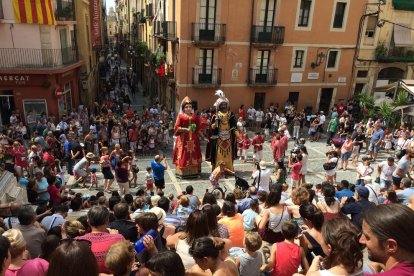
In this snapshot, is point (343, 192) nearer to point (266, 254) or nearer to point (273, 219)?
point (273, 219)

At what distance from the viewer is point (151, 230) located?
431 centimetres

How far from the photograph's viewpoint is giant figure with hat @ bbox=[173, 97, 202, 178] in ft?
36.6

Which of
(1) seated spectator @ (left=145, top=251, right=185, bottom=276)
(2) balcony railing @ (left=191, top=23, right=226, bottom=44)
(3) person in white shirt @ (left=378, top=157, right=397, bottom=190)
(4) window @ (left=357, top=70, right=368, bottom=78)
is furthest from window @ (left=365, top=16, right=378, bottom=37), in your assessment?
(1) seated spectator @ (left=145, top=251, right=185, bottom=276)

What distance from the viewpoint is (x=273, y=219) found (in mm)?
5371

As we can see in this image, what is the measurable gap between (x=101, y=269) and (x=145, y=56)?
29.2 m

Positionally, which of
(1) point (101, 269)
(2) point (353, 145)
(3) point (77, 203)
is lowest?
(2) point (353, 145)

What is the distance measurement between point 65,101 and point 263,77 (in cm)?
1214

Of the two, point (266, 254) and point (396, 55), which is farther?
point (396, 55)

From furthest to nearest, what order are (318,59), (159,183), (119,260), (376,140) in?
(318,59), (376,140), (159,183), (119,260)

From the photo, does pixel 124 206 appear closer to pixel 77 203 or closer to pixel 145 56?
pixel 77 203

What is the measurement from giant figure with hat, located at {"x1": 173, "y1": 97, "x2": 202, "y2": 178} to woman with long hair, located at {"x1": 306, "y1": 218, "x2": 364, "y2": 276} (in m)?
8.24

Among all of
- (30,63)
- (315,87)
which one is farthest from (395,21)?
(30,63)

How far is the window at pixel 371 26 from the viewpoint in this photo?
2222 cm

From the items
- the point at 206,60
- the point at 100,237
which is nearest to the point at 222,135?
the point at 100,237
